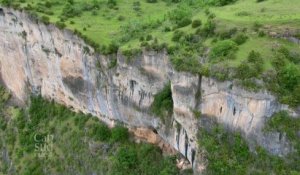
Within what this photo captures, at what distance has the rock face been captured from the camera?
29.7 metres

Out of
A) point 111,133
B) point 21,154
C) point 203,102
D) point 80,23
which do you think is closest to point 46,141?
point 21,154

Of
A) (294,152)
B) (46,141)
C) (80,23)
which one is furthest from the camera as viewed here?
(46,141)

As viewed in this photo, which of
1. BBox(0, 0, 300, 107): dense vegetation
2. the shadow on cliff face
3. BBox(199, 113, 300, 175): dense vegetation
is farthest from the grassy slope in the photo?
BBox(199, 113, 300, 175): dense vegetation

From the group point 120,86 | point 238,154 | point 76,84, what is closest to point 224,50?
point 238,154

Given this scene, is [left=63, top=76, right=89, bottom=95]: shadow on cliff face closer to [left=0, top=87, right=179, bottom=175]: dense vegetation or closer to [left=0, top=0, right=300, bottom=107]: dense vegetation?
[left=0, top=87, right=179, bottom=175]: dense vegetation

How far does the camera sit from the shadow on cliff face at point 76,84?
1650 inches

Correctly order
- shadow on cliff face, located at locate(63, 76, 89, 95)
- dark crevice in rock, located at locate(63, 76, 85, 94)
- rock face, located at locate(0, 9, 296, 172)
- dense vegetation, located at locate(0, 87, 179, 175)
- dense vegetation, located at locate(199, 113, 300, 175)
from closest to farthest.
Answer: dense vegetation, located at locate(199, 113, 300, 175), rock face, located at locate(0, 9, 296, 172), dense vegetation, located at locate(0, 87, 179, 175), shadow on cliff face, located at locate(63, 76, 89, 95), dark crevice in rock, located at locate(63, 76, 85, 94)

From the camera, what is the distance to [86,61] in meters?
40.4

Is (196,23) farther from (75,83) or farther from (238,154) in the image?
(75,83)

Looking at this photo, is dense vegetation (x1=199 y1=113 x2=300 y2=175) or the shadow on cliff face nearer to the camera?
dense vegetation (x1=199 y1=113 x2=300 y2=175)

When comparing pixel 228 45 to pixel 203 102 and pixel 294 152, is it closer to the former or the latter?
pixel 203 102

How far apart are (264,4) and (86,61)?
47.6 feet

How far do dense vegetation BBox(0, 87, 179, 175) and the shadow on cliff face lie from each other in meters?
2.62

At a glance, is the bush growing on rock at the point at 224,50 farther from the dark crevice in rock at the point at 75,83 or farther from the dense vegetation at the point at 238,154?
the dark crevice in rock at the point at 75,83
